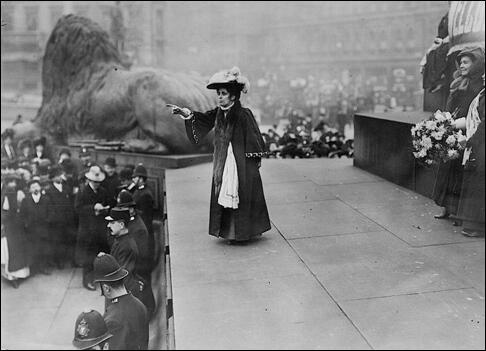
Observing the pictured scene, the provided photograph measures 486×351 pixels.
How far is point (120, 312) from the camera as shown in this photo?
3.44 m

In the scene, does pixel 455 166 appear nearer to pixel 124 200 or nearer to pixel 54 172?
pixel 124 200

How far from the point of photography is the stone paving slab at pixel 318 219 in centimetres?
475

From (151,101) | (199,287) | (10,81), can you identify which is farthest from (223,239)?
(10,81)

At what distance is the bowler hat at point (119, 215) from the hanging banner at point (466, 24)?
3005 millimetres

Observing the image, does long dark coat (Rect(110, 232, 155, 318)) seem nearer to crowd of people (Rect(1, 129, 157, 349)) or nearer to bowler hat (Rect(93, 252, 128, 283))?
crowd of people (Rect(1, 129, 157, 349))

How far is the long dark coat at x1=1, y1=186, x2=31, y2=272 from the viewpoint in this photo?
5.98 meters

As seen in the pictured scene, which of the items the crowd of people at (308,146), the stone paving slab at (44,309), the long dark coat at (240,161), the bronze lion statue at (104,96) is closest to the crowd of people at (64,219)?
the stone paving slab at (44,309)

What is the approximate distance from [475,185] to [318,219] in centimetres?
159

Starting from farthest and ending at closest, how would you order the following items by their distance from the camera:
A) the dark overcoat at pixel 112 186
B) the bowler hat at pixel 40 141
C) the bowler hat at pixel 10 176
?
the bowler hat at pixel 40 141
the bowler hat at pixel 10 176
the dark overcoat at pixel 112 186

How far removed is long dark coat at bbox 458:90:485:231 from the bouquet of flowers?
0.15 m

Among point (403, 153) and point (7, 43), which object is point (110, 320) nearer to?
point (403, 153)

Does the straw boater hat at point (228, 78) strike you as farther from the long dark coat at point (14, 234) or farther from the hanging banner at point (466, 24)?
the long dark coat at point (14, 234)

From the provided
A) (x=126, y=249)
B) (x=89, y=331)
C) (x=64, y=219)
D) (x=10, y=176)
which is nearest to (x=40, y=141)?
(x=10, y=176)

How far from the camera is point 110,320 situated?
132 inches
